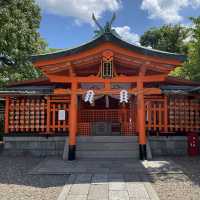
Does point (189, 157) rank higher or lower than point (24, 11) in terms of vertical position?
lower

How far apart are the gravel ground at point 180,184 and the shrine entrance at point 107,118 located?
4961 millimetres

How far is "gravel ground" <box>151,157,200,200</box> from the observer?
6873 millimetres

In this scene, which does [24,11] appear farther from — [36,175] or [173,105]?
[36,175]

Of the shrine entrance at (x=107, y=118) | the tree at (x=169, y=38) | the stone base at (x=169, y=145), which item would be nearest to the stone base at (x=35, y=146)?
the shrine entrance at (x=107, y=118)

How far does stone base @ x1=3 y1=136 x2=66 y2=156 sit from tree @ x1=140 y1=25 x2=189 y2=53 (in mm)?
33059

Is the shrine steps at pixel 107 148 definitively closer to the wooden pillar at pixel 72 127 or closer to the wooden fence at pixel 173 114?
the wooden pillar at pixel 72 127

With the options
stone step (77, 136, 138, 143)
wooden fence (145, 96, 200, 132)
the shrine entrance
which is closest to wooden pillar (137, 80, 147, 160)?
stone step (77, 136, 138, 143)

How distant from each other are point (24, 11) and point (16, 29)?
329 cm

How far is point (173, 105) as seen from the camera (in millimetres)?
13273

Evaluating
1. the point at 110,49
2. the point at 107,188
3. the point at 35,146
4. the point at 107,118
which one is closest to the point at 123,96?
the point at 110,49

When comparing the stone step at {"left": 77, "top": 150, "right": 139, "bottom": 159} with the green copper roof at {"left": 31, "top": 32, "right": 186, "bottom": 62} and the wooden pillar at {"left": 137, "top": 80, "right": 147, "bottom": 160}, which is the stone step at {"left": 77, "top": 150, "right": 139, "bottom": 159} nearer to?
the wooden pillar at {"left": 137, "top": 80, "right": 147, "bottom": 160}

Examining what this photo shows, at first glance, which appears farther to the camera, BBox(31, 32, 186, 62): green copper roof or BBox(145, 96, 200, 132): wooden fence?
BBox(145, 96, 200, 132): wooden fence

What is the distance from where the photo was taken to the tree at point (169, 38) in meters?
44.8

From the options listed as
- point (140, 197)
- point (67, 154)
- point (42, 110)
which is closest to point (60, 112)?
point (42, 110)
